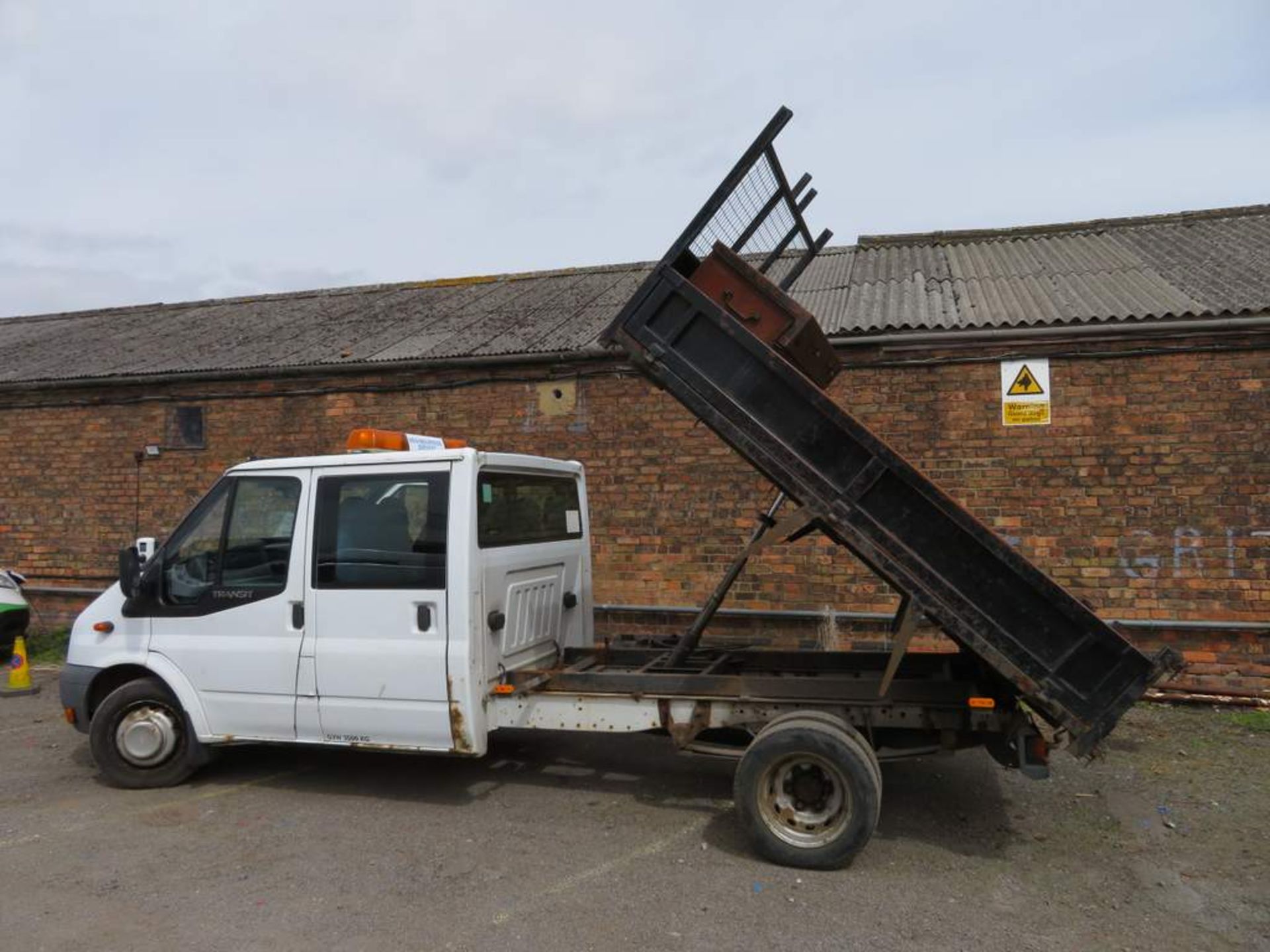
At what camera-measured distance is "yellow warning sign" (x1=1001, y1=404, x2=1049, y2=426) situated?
24.3ft

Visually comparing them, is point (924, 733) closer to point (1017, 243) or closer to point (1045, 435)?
point (1045, 435)

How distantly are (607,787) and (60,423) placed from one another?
861cm

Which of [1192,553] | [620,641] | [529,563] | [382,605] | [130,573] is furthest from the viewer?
[1192,553]

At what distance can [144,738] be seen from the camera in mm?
5277

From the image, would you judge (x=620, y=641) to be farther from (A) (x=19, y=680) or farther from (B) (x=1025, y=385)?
(A) (x=19, y=680)

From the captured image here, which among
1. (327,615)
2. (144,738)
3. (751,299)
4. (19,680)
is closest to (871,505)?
(751,299)

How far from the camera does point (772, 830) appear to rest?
4227 mm

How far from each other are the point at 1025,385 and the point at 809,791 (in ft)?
15.1

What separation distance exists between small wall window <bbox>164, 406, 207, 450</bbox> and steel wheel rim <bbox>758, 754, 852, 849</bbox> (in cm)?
794

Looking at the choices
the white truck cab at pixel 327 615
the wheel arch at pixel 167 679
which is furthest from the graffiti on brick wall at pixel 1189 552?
the wheel arch at pixel 167 679

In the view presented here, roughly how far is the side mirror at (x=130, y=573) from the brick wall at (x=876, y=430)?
4.02m

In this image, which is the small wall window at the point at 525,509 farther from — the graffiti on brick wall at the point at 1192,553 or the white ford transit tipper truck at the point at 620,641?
the graffiti on brick wall at the point at 1192,553

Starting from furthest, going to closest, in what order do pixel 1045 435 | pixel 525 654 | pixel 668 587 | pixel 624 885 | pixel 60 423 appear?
pixel 60 423 < pixel 668 587 < pixel 1045 435 < pixel 525 654 < pixel 624 885

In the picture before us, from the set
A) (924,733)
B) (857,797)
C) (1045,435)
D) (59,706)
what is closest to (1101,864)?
(924,733)
